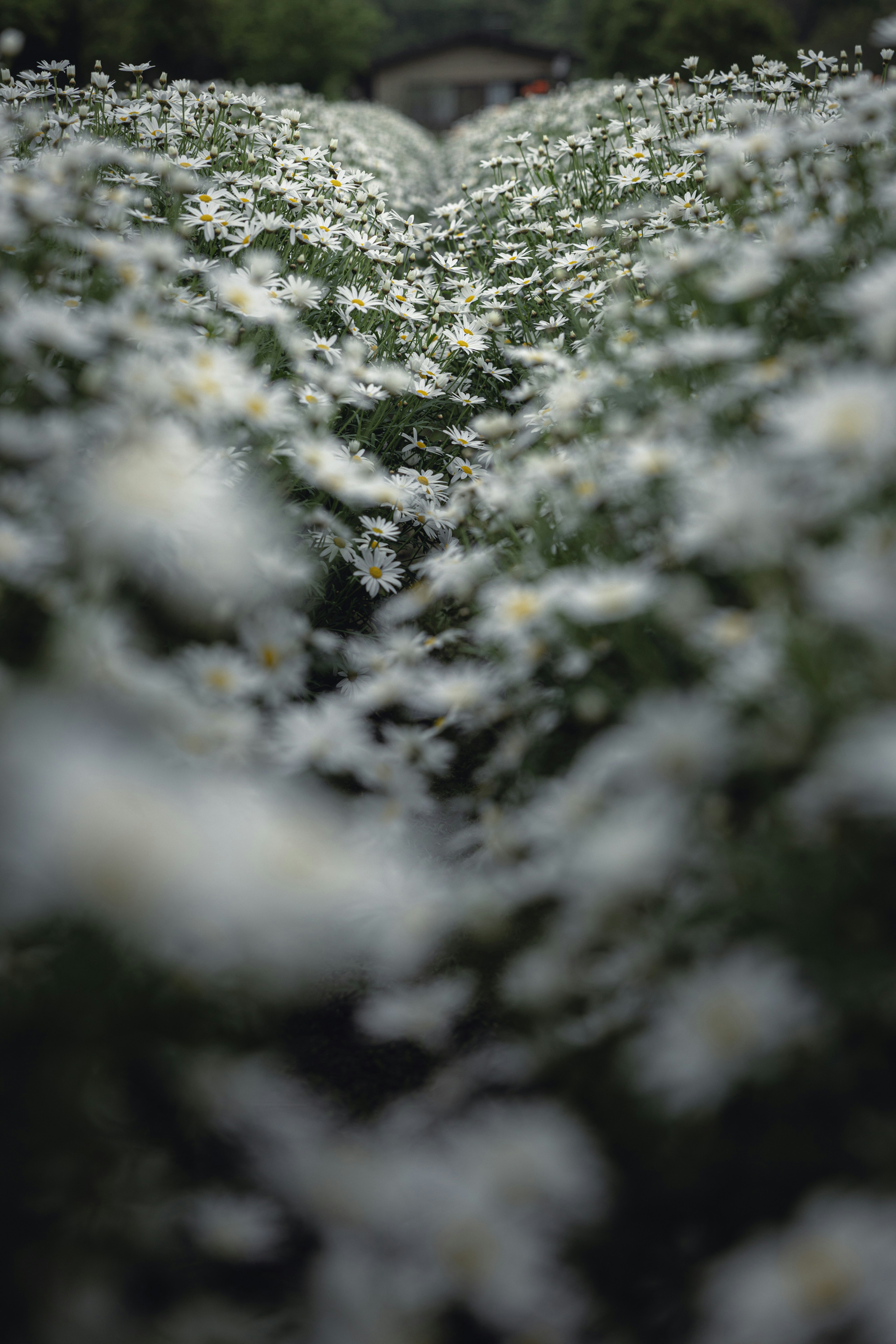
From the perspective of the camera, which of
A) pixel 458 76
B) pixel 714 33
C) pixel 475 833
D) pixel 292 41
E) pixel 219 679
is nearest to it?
pixel 219 679

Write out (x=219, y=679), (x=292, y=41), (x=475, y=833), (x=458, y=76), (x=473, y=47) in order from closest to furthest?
(x=219, y=679), (x=475, y=833), (x=292, y=41), (x=473, y=47), (x=458, y=76)

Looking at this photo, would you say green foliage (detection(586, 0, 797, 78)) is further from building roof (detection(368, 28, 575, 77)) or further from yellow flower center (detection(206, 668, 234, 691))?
yellow flower center (detection(206, 668, 234, 691))

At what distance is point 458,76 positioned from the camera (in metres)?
27.3

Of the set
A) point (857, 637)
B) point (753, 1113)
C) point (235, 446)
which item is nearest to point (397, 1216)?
point (753, 1113)

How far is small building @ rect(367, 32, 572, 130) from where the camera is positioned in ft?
86.8

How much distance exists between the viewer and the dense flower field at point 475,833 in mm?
859

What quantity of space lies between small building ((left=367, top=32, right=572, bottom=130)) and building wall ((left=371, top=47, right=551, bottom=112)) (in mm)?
18

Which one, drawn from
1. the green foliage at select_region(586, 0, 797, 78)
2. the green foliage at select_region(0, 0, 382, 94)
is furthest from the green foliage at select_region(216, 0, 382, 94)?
the green foliage at select_region(586, 0, 797, 78)

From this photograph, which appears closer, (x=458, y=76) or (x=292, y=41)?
(x=292, y=41)

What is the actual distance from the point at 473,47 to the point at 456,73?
0.90 m

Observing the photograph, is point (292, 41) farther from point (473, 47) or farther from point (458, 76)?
point (473, 47)

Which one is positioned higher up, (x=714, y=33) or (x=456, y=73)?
(x=456, y=73)

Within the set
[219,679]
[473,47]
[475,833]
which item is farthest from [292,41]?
[475,833]

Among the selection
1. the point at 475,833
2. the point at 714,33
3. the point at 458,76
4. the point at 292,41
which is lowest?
the point at 475,833
